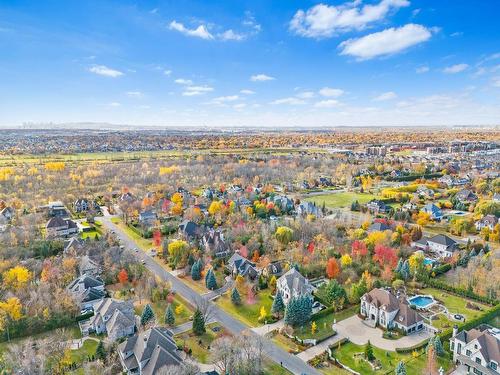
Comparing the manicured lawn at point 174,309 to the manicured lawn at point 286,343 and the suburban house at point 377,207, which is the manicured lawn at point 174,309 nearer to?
the manicured lawn at point 286,343

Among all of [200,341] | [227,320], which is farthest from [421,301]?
[200,341]

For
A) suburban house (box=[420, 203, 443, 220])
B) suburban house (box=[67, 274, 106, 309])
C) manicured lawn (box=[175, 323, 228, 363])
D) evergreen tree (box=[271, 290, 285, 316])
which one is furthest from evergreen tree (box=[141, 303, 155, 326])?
suburban house (box=[420, 203, 443, 220])

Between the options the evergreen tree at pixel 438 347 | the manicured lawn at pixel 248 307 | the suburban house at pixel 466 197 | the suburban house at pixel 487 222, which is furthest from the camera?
the suburban house at pixel 466 197

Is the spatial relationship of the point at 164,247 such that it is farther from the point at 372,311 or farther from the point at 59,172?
the point at 59,172

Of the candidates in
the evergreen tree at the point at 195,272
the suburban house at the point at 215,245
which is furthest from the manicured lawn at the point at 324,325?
the suburban house at the point at 215,245

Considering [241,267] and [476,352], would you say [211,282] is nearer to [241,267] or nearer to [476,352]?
[241,267]

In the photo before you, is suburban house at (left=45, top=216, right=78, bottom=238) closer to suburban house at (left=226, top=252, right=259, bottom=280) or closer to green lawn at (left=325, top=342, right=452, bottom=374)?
suburban house at (left=226, top=252, right=259, bottom=280)

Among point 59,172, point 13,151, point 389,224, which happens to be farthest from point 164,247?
point 13,151
